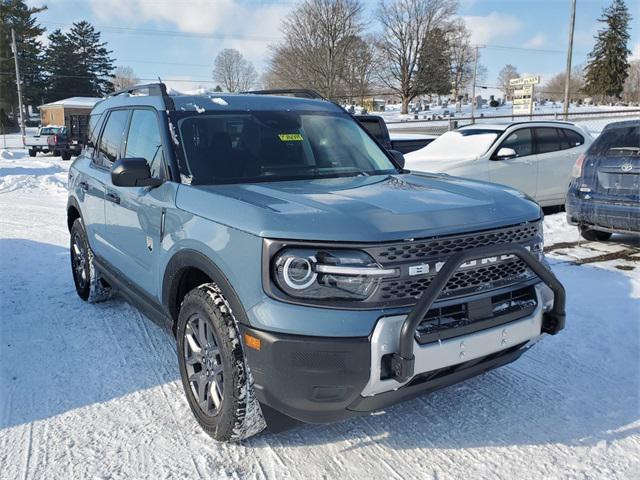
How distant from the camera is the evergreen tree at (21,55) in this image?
60.9 meters

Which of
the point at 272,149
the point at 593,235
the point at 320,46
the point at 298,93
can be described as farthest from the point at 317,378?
the point at 320,46

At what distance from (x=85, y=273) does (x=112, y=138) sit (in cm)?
140

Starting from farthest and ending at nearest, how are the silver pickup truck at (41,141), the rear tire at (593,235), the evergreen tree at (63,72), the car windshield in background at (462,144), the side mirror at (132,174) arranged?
the evergreen tree at (63,72) → the silver pickup truck at (41,141) → the car windshield in background at (462,144) → the rear tire at (593,235) → the side mirror at (132,174)

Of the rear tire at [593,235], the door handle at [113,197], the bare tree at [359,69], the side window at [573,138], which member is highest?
the bare tree at [359,69]

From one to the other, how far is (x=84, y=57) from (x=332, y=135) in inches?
3116

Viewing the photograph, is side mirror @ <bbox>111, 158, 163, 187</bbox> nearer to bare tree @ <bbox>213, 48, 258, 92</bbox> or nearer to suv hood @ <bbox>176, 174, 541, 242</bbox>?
suv hood @ <bbox>176, 174, 541, 242</bbox>

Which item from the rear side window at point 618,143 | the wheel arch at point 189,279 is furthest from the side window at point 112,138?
the rear side window at point 618,143

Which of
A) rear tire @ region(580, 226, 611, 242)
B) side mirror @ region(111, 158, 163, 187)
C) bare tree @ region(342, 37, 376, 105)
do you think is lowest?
rear tire @ region(580, 226, 611, 242)

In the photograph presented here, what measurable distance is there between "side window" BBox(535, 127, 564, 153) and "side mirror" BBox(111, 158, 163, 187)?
793cm

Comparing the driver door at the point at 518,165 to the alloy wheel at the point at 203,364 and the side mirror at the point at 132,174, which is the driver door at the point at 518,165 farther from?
the alloy wheel at the point at 203,364

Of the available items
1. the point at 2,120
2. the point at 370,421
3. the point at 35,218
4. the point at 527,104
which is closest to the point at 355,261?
the point at 370,421

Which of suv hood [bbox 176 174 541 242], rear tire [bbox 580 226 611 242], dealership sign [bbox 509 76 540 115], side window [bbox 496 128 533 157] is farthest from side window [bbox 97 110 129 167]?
dealership sign [bbox 509 76 540 115]

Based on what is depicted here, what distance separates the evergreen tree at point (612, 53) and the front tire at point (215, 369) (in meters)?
85.5

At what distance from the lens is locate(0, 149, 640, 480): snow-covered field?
274 centimetres
